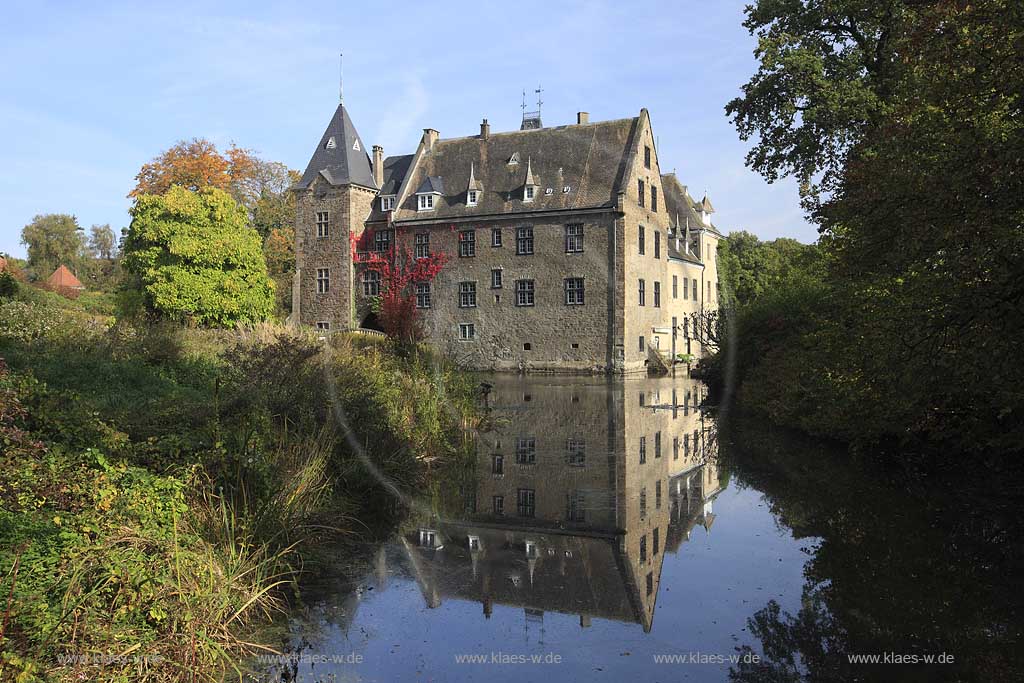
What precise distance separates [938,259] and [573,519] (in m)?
5.63

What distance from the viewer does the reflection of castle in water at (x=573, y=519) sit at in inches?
269

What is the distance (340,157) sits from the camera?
147 ft

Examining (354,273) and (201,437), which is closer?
(201,437)

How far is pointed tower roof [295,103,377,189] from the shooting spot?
44188 mm

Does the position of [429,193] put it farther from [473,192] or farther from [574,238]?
[574,238]

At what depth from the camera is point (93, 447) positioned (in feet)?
23.3

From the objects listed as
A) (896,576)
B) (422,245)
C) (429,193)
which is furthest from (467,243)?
(896,576)

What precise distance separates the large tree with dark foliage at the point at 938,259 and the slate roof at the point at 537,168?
71.4 ft

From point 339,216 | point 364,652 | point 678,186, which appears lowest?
point 364,652

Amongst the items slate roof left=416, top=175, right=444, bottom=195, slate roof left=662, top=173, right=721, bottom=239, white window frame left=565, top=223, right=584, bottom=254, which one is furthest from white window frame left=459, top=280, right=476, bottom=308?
slate roof left=662, top=173, right=721, bottom=239

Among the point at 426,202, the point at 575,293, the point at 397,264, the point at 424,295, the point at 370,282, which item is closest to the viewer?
the point at 575,293

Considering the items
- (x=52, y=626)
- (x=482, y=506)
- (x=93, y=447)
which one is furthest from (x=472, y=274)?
(x=52, y=626)

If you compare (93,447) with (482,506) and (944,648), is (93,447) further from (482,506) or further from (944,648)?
(944,648)

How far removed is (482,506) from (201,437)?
3.44 meters
